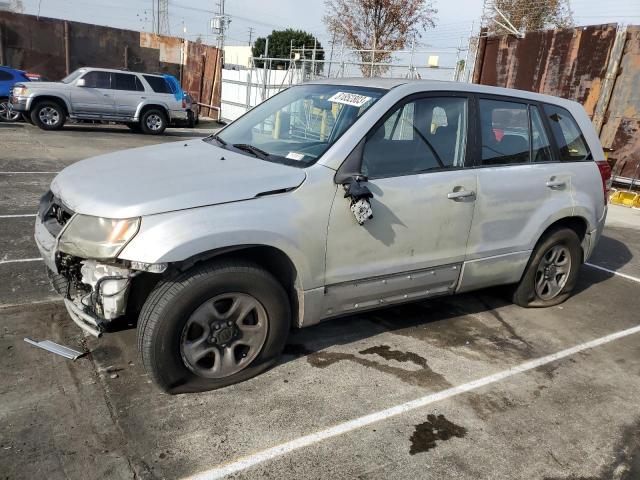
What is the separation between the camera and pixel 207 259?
2900 millimetres

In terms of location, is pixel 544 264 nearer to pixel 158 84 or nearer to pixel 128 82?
pixel 128 82

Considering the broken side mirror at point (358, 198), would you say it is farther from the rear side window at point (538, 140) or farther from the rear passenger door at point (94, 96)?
the rear passenger door at point (94, 96)

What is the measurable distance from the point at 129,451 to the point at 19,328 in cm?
164

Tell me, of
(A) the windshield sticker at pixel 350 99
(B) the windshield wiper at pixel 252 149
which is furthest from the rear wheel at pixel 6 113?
(A) the windshield sticker at pixel 350 99

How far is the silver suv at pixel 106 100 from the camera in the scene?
14.2 metres

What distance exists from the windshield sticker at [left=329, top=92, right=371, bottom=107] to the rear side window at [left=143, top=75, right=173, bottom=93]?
1368 cm

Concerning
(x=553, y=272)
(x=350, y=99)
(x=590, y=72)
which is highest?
(x=590, y=72)

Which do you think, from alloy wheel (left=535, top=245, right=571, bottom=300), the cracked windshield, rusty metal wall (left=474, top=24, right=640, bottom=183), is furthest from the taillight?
rusty metal wall (left=474, top=24, right=640, bottom=183)

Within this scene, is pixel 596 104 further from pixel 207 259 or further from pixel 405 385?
pixel 207 259

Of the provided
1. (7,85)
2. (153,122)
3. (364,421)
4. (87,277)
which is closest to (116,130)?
(153,122)

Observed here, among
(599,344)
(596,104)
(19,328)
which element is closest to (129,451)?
(19,328)

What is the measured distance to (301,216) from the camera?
306 cm

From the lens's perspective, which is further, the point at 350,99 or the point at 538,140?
the point at 538,140

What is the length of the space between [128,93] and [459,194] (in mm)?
14054
